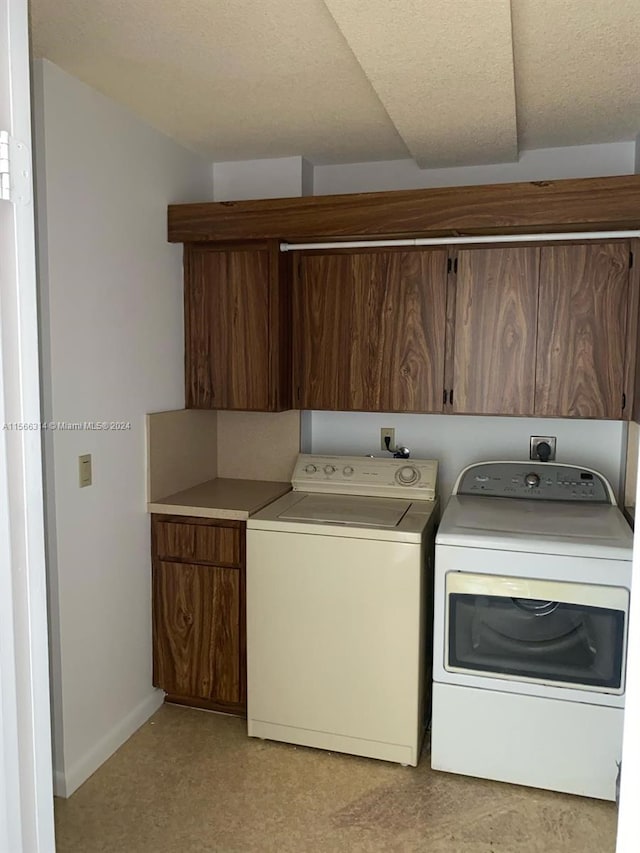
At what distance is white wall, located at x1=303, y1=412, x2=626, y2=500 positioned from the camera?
9.52 ft

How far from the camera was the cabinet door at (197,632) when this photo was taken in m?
2.67

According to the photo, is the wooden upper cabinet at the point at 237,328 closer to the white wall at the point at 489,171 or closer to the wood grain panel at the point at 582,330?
the white wall at the point at 489,171

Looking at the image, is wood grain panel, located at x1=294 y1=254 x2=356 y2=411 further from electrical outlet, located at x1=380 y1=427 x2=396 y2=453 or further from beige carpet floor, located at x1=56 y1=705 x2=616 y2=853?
beige carpet floor, located at x1=56 y1=705 x2=616 y2=853

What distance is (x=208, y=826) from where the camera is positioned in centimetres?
213

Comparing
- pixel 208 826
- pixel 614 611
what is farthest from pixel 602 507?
pixel 208 826

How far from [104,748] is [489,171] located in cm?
283

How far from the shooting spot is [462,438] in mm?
3074

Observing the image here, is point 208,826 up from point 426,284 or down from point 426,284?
down

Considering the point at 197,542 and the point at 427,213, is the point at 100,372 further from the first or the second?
the point at 427,213

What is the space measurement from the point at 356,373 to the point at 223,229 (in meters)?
0.82

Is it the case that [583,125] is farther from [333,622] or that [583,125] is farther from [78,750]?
[78,750]

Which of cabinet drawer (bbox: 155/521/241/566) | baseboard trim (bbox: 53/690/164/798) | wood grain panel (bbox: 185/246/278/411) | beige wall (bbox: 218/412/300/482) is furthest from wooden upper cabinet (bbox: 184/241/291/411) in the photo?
baseboard trim (bbox: 53/690/164/798)

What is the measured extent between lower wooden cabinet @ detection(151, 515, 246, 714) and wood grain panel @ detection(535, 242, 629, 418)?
1.38 meters

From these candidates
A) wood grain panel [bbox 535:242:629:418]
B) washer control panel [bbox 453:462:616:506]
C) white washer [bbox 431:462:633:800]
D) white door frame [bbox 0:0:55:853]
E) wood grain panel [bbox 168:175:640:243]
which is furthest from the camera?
washer control panel [bbox 453:462:616:506]
